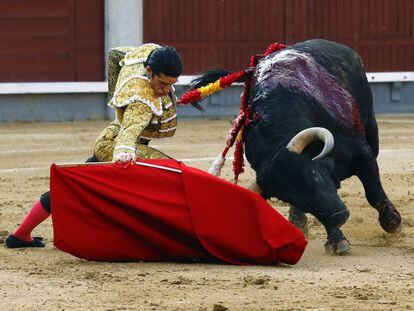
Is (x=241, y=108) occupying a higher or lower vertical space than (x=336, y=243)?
higher

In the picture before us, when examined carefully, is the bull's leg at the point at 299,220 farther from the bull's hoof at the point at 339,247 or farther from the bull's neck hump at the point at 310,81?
the bull's hoof at the point at 339,247

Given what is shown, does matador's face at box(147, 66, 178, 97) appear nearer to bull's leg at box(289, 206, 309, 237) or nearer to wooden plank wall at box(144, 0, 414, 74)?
bull's leg at box(289, 206, 309, 237)

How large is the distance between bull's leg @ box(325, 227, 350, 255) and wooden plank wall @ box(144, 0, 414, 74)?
25.8 feet

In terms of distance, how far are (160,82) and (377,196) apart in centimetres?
160

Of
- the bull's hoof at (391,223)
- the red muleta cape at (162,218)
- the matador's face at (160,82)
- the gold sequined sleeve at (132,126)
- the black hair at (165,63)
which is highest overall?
the black hair at (165,63)

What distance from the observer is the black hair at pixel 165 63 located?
524cm

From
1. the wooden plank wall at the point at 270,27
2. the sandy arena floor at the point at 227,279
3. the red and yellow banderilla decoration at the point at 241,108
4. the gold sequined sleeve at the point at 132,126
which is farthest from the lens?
the wooden plank wall at the point at 270,27

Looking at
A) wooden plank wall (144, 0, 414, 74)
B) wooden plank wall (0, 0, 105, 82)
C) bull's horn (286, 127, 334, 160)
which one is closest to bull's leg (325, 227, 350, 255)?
bull's horn (286, 127, 334, 160)

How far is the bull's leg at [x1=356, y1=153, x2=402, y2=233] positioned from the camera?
6.34 m

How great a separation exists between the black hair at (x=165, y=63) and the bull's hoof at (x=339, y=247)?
1005 millimetres

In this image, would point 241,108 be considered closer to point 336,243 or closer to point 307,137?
point 307,137

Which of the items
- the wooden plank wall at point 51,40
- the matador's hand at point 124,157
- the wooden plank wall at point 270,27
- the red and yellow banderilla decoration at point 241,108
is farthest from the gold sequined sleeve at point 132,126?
the wooden plank wall at point 270,27

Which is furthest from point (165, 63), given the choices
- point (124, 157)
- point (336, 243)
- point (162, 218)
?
point (336, 243)

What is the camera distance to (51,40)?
514 inches
